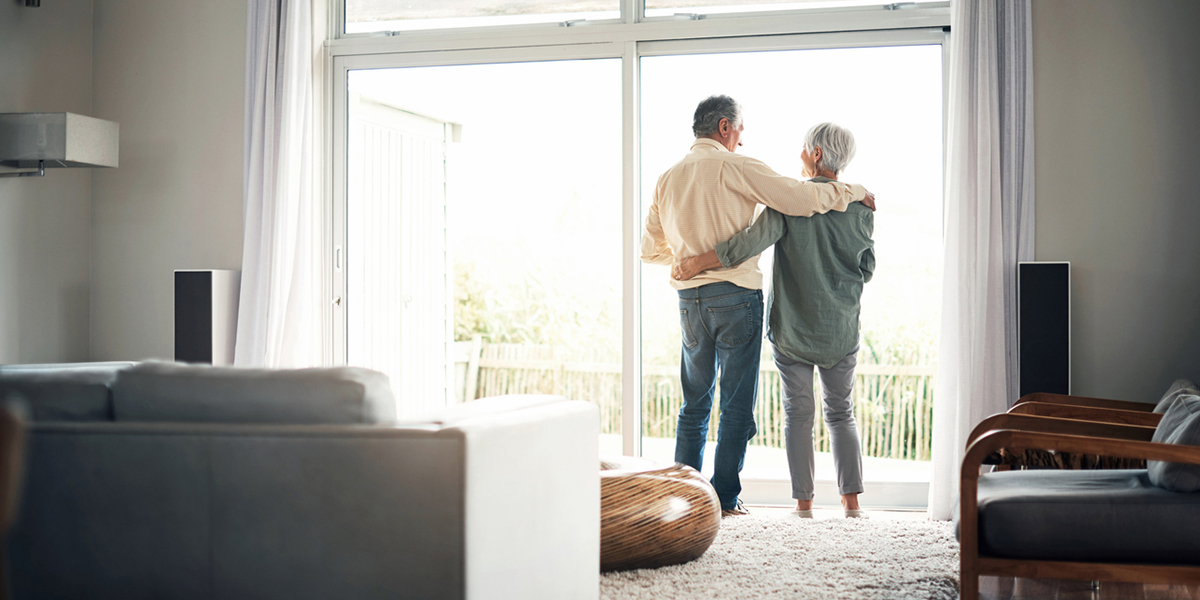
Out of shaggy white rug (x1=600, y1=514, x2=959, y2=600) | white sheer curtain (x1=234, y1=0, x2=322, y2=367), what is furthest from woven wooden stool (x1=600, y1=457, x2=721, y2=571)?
white sheer curtain (x1=234, y1=0, x2=322, y2=367)

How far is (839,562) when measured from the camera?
2.72 meters

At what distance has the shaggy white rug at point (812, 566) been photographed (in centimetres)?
241

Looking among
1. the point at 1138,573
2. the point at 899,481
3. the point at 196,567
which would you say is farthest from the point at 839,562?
the point at 196,567

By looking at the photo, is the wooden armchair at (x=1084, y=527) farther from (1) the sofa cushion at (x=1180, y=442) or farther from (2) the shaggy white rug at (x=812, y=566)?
(2) the shaggy white rug at (x=812, y=566)

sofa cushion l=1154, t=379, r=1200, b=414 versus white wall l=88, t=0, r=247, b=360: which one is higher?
white wall l=88, t=0, r=247, b=360

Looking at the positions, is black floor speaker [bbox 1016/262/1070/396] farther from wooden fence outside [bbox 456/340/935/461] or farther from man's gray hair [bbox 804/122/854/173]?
man's gray hair [bbox 804/122/854/173]

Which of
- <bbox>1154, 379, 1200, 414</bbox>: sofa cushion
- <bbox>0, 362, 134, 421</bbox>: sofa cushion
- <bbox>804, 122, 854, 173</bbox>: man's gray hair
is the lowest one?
<bbox>1154, 379, 1200, 414</bbox>: sofa cushion

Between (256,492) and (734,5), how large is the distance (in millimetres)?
3214

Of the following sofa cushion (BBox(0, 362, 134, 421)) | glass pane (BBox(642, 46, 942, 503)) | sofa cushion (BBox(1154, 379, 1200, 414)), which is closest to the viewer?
sofa cushion (BBox(0, 362, 134, 421))

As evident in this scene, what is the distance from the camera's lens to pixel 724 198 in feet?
11.4

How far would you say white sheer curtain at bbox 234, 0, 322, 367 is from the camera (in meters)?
4.14

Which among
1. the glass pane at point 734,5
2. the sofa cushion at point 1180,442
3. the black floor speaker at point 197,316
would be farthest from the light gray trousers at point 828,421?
the black floor speaker at point 197,316

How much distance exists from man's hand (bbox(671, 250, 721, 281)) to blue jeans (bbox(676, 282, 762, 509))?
0.23ft

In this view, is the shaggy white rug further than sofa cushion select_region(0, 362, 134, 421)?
Yes
